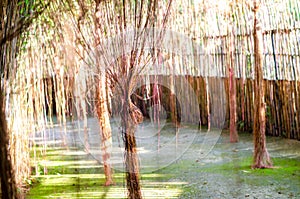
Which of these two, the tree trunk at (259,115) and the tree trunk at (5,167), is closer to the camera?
the tree trunk at (5,167)

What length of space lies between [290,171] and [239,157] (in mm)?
883

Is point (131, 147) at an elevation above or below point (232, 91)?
below

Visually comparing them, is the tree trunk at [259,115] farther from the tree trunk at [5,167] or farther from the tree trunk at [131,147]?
the tree trunk at [5,167]

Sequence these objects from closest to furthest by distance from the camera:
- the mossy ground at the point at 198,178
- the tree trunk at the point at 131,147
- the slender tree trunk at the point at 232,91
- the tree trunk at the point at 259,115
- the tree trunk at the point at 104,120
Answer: the tree trunk at the point at 131,147 < the mossy ground at the point at 198,178 < the tree trunk at the point at 104,120 < the tree trunk at the point at 259,115 < the slender tree trunk at the point at 232,91

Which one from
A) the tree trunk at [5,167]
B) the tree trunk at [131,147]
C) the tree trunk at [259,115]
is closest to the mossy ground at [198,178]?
the tree trunk at [259,115]

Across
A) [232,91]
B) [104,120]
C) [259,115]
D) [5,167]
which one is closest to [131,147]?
[104,120]

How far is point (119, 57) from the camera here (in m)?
3.79

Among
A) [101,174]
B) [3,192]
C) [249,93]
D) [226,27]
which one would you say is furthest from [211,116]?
[3,192]

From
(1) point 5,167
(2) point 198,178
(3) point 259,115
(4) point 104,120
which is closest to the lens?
(1) point 5,167

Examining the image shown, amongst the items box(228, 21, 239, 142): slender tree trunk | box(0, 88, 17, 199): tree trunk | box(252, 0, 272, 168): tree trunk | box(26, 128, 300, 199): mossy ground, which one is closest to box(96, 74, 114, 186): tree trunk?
box(26, 128, 300, 199): mossy ground

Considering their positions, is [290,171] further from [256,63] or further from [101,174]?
[101,174]

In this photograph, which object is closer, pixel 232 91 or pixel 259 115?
pixel 259 115

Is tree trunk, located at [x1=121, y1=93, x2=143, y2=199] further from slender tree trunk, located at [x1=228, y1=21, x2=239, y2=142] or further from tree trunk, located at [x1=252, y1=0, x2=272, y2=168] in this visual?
slender tree trunk, located at [x1=228, y1=21, x2=239, y2=142]

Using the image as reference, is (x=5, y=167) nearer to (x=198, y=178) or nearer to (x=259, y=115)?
(x=198, y=178)
